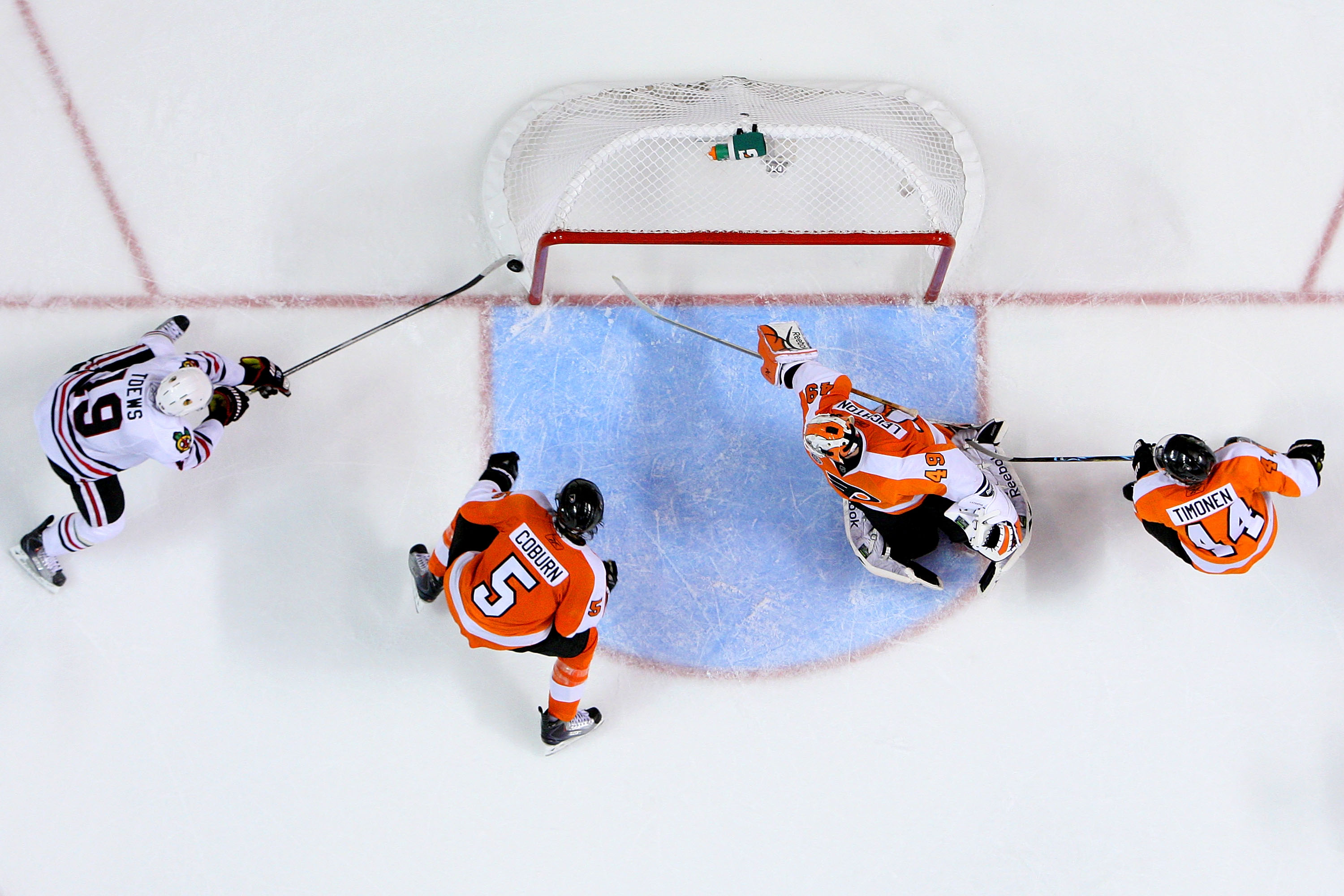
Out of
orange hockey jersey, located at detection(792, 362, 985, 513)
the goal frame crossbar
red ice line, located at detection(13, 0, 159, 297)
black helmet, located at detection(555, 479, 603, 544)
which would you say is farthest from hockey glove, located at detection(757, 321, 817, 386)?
red ice line, located at detection(13, 0, 159, 297)

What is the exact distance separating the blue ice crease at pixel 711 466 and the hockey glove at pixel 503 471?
0.43 metres

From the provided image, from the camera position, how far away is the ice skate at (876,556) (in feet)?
12.3

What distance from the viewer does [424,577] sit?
3.72 m

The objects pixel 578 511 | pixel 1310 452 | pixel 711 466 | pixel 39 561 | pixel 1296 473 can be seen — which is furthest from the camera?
pixel 711 466

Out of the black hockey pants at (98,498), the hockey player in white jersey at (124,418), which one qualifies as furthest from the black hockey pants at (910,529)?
the black hockey pants at (98,498)

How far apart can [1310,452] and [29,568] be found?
5307 mm

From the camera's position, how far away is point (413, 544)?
12.9 feet

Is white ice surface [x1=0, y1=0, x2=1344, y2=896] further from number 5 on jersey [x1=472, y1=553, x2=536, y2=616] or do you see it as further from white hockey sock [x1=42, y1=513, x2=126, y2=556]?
number 5 on jersey [x1=472, y1=553, x2=536, y2=616]

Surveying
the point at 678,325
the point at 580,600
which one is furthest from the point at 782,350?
the point at 580,600

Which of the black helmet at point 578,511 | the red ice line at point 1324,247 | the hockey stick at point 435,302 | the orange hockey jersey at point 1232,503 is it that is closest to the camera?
the black helmet at point 578,511

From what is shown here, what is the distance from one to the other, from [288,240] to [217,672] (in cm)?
193

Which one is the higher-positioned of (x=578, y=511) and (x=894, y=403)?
(x=578, y=511)

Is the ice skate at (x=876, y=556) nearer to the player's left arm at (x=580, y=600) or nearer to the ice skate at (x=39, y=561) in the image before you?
the player's left arm at (x=580, y=600)

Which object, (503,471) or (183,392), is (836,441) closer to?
(503,471)
